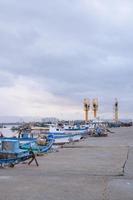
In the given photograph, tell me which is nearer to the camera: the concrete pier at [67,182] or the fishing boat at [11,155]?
the concrete pier at [67,182]

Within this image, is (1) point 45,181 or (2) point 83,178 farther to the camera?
(2) point 83,178

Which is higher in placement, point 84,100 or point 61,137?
point 84,100

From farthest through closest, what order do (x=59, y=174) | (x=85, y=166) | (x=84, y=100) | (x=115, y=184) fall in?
(x=84, y=100), (x=85, y=166), (x=59, y=174), (x=115, y=184)

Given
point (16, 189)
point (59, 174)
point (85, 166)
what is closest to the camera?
point (16, 189)

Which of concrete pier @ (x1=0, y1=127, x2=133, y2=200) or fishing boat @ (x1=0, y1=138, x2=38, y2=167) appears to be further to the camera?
fishing boat @ (x1=0, y1=138, x2=38, y2=167)

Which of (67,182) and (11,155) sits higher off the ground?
(11,155)

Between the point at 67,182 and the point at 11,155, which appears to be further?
the point at 11,155

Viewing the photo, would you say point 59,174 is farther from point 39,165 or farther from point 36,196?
point 36,196

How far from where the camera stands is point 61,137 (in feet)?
195

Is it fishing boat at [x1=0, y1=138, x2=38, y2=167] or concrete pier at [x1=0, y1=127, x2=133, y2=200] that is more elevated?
fishing boat at [x1=0, y1=138, x2=38, y2=167]

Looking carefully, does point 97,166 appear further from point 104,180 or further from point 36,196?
point 36,196

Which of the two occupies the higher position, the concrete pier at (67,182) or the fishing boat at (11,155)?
the fishing boat at (11,155)

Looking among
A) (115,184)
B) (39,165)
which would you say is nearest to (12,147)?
(39,165)

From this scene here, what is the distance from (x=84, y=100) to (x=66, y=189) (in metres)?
132
